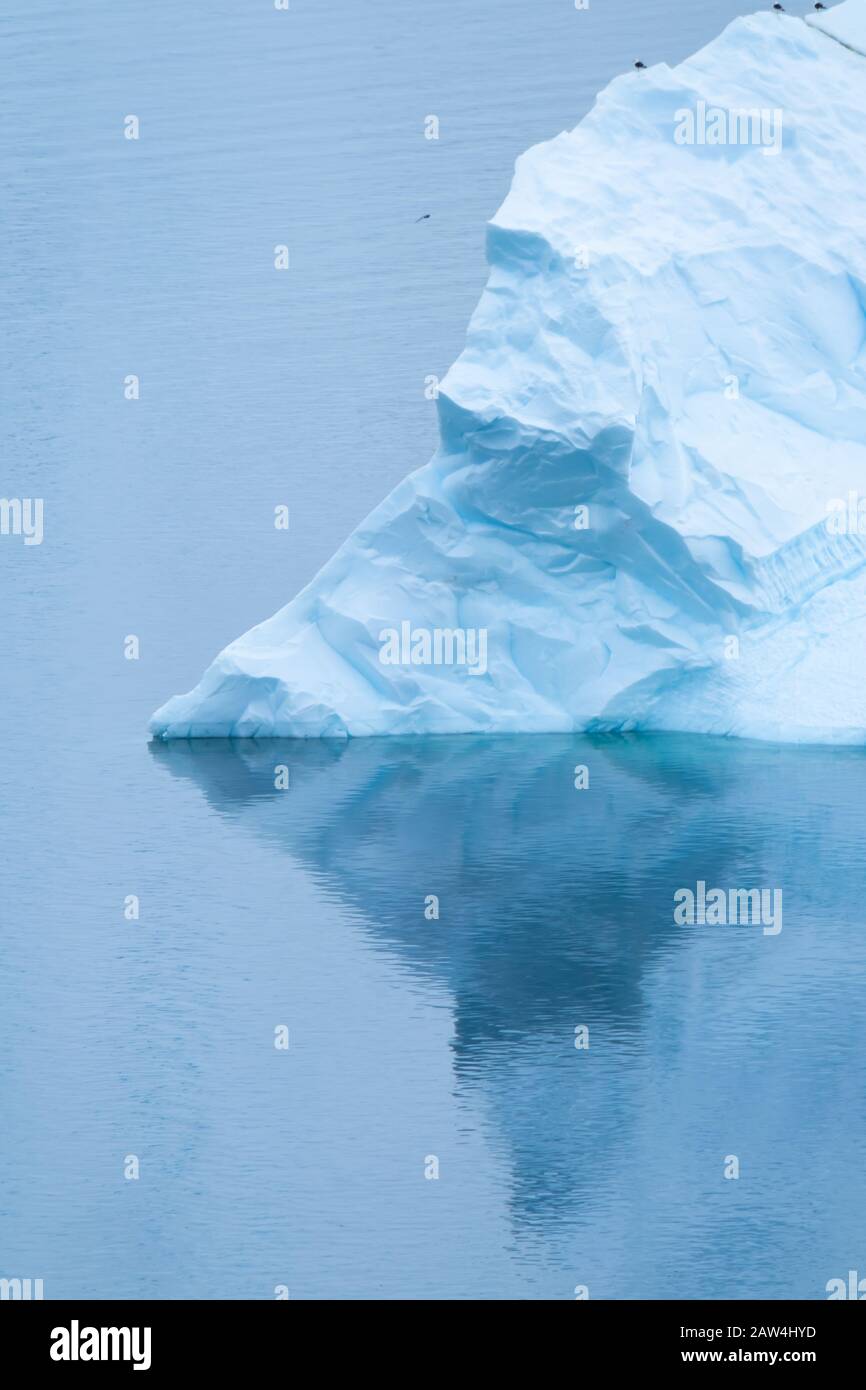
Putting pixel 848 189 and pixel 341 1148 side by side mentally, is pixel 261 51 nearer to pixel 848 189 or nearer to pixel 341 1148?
pixel 848 189

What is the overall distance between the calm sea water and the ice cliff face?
0.46 m

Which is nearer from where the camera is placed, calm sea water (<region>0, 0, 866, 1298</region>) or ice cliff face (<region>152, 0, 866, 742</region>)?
calm sea water (<region>0, 0, 866, 1298</region>)

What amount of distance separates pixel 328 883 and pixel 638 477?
12.3 ft

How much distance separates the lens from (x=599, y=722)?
15.1m

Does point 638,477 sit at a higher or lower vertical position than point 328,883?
higher

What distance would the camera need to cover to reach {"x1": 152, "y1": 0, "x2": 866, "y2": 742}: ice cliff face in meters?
14.3

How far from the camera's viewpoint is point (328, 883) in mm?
12305

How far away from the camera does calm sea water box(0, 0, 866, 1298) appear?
8273mm

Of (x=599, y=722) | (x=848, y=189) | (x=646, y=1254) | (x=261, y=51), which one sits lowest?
(x=646, y=1254)

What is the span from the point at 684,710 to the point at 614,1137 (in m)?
6.43

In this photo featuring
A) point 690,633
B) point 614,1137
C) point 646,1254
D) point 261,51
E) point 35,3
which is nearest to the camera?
point 646,1254

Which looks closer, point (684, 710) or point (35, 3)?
point (684, 710)

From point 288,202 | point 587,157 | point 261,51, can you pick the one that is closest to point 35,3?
point 261,51

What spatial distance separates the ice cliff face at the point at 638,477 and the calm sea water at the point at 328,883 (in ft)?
1.51
